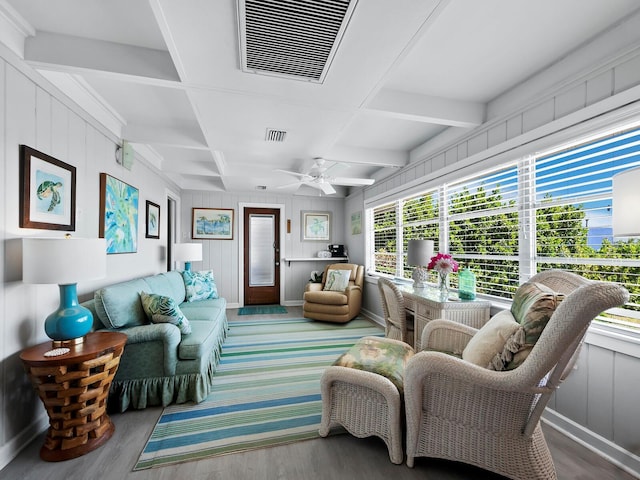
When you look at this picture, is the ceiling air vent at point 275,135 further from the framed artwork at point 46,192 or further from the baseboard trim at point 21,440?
the baseboard trim at point 21,440

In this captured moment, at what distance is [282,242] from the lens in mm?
5941

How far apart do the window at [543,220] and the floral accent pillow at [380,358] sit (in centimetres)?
117

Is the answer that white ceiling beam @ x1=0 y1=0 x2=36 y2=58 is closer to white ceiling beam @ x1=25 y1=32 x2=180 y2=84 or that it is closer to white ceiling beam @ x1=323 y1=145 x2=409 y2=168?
white ceiling beam @ x1=25 y1=32 x2=180 y2=84

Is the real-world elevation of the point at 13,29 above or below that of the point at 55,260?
above

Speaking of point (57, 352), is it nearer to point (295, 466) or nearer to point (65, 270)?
point (65, 270)

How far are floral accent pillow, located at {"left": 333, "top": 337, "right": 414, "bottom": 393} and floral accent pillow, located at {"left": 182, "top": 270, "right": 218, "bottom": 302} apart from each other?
260cm

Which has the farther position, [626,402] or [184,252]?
[184,252]

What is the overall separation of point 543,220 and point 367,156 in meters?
2.07

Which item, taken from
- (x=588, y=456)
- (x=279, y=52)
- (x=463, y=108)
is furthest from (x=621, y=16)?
(x=588, y=456)

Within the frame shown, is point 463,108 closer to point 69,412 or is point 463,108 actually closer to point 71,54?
point 71,54

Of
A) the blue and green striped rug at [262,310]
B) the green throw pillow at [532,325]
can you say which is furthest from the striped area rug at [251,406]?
the blue and green striped rug at [262,310]

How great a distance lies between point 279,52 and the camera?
5.29 ft

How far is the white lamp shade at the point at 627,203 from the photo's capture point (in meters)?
1.11

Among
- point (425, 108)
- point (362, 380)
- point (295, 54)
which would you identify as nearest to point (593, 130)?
point (425, 108)
